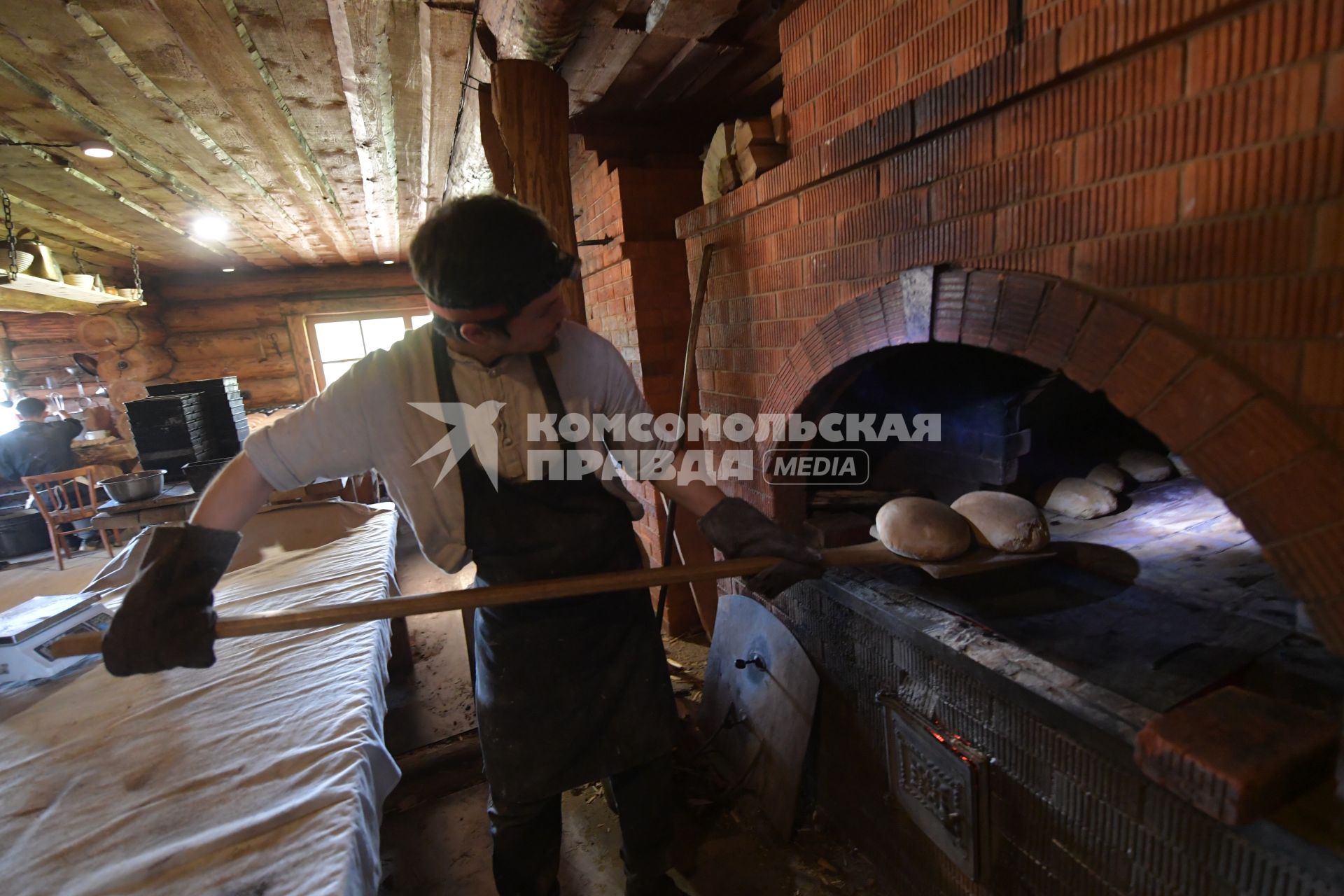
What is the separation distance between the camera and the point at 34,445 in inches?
253

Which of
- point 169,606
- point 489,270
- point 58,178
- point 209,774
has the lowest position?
point 209,774

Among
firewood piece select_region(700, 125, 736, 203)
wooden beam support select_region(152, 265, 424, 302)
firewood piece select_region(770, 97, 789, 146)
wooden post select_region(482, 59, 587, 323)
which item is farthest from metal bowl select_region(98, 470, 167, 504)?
wooden beam support select_region(152, 265, 424, 302)

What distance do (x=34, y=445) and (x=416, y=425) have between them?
25.7 ft

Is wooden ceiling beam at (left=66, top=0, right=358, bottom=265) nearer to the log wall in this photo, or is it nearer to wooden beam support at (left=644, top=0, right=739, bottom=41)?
wooden beam support at (left=644, top=0, right=739, bottom=41)

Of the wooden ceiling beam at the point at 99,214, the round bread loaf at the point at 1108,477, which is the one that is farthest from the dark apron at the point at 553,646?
the wooden ceiling beam at the point at 99,214

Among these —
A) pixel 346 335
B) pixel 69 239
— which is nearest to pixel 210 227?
pixel 69 239

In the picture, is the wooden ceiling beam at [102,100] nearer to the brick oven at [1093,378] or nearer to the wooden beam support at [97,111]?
the wooden beam support at [97,111]

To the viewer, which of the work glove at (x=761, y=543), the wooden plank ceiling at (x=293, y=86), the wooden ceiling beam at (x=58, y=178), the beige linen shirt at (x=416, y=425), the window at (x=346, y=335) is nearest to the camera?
the beige linen shirt at (x=416, y=425)

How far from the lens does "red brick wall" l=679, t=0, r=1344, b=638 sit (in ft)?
3.14

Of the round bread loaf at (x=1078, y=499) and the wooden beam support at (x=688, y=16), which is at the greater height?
the wooden beam support at (x=688, y=16)

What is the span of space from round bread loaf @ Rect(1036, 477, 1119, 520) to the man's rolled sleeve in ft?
7.91

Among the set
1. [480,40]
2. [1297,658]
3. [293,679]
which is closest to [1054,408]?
[1297,658]

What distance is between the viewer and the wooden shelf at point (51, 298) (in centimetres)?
489

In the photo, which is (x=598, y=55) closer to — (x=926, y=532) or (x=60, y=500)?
(x=926, y=532)
